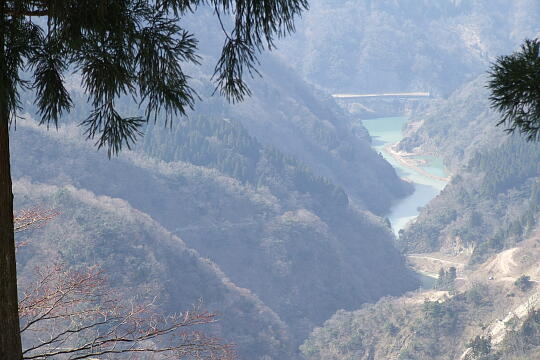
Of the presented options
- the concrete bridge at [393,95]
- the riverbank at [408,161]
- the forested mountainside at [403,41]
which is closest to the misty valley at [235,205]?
the riverbank at [408,161]

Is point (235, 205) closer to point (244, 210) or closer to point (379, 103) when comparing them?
point (244, 210)

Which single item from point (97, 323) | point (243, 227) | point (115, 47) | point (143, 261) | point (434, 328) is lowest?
point (97, 323)

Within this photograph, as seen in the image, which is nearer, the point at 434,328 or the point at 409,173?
the point at 434,328

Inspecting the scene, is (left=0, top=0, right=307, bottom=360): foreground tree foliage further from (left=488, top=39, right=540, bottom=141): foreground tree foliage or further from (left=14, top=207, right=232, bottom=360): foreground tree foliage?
(left=488, top=39, right=540, bottom=141): foreground tree foliage

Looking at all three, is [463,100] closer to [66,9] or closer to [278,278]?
[278,278]

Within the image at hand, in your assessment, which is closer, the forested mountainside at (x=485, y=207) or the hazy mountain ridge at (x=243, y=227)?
the hazy mountain ridge at (x=243, y=227)

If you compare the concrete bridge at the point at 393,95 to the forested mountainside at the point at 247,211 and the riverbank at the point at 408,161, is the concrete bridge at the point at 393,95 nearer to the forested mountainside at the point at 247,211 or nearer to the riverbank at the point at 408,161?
the riverbank at the point at 408,161

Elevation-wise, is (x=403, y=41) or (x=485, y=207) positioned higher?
(x=403, y=41)

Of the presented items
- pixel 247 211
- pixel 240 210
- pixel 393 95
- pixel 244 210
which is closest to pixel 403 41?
pixel 393 95
